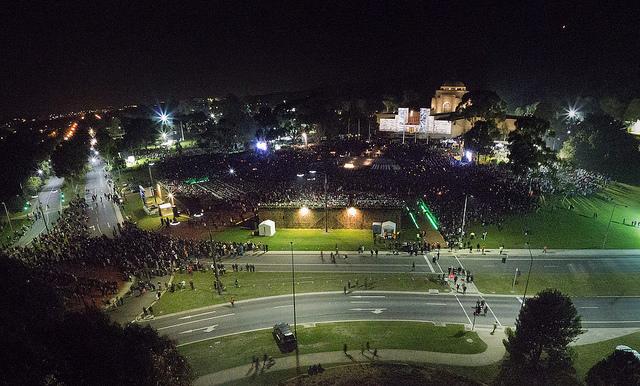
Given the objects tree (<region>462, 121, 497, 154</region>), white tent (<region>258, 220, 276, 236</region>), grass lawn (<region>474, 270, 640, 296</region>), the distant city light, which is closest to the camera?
grass lawn (<region>474, 270, 640, 296</region>)

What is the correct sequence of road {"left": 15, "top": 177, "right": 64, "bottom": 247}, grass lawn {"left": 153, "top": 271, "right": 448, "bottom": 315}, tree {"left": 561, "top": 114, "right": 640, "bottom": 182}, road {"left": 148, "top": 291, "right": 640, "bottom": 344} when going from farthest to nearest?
tree {"left": 561, "top": 114, "right": 640, "bottom": 182} < road {"left": 15, "top": 177, "right": 64, "bottom": 247} < grass lawn {"left": 153, "top": 271, "right": 448, "bottom": 315} < road {"left": 148, "top": 291, "right": 640, "bottom": 344}

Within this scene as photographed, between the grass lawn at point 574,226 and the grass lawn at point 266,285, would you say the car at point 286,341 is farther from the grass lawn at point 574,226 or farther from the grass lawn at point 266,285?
the grass lawn at point 574,226

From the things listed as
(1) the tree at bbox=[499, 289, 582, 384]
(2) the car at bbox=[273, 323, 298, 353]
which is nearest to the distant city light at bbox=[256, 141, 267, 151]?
(2) the car at bbox=[273, 323, 298, 353]

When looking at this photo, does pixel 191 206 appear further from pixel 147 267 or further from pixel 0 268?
pixel 0 268

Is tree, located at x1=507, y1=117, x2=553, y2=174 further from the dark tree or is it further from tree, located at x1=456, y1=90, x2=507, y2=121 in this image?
the dark tree

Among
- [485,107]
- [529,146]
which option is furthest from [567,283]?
[485,107]

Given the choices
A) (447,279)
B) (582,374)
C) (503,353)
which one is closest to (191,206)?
(447,279)

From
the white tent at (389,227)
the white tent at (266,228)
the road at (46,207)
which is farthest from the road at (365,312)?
the road at (46,207)
